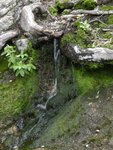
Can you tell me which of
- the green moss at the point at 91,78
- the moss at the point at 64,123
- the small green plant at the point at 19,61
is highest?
the small green plant at the point at 19,61

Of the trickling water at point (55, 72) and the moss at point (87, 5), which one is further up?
the moss at point (87, 5)

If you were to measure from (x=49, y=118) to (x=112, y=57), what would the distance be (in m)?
1.79

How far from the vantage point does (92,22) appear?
787 centimetres

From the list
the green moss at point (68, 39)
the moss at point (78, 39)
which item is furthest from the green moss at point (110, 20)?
the green moss at point (68, 39)

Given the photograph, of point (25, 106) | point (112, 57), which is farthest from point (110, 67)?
point (25, 106)

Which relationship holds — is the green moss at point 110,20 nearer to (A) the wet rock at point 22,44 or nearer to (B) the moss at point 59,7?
(B) the moss at point 59,7

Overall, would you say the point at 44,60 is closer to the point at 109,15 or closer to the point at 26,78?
the point at 26,78

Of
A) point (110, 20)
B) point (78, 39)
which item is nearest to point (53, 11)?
point (110, 20)

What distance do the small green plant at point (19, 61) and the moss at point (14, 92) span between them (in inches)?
6.5

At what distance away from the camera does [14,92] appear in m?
7.32

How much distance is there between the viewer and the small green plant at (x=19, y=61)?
7.39m

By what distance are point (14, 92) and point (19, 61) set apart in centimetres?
71

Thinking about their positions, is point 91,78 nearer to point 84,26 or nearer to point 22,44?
point 84,26

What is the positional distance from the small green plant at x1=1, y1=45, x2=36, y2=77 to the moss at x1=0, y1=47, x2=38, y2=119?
166mm
